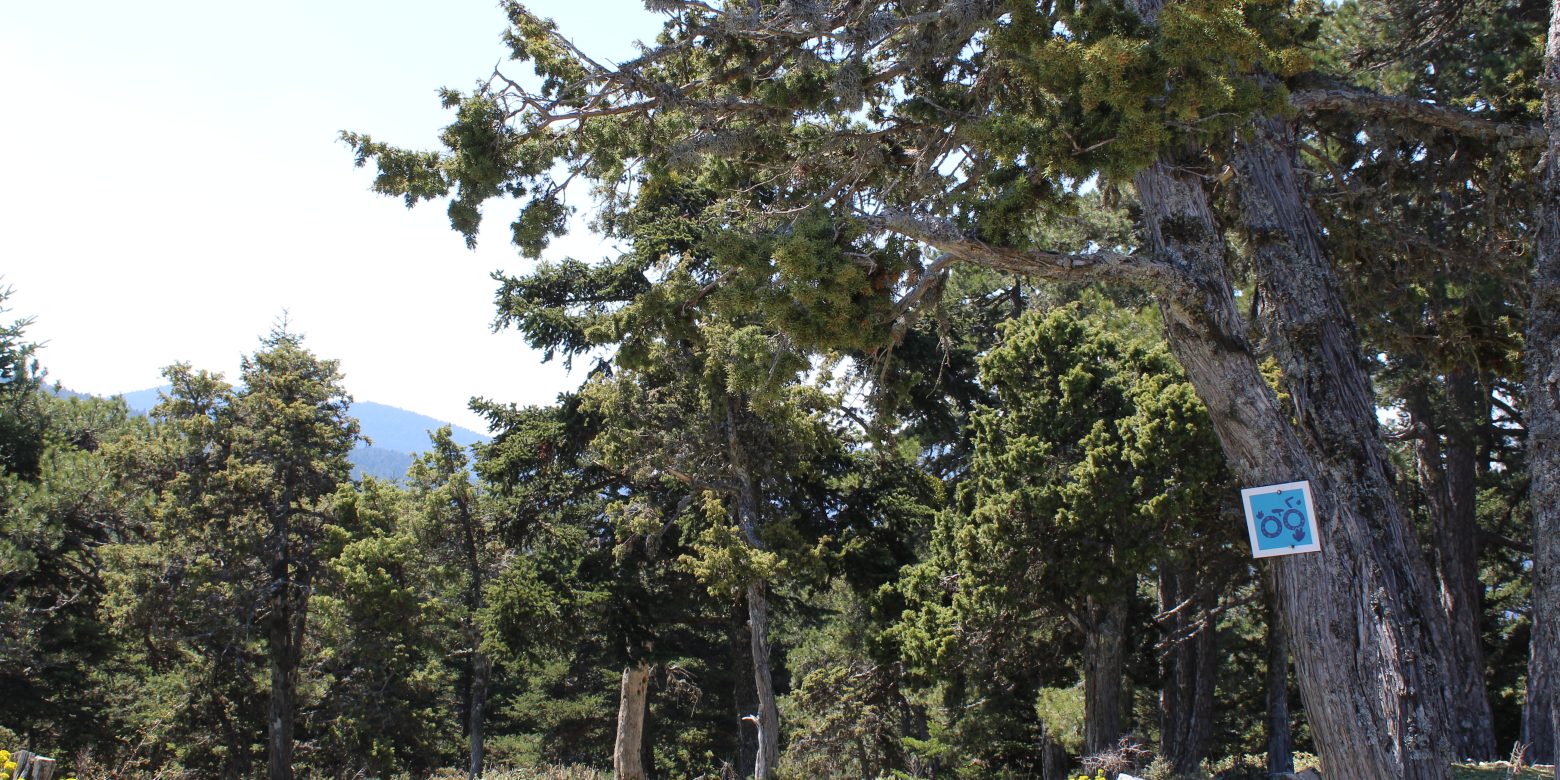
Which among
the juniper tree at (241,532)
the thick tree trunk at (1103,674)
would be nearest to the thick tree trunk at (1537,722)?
the thick tree trunk at (1103,674)

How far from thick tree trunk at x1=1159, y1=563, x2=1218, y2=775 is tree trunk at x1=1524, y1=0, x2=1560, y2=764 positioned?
752cm

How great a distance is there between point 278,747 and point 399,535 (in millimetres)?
6260

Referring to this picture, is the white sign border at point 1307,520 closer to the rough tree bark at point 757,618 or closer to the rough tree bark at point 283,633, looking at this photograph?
the rough tree bark at point 757,618

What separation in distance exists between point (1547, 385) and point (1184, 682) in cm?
1041

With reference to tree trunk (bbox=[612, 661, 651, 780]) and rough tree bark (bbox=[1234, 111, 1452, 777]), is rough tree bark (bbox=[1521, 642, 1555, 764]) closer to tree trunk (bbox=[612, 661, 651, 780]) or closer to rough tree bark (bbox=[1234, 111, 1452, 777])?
rough tree bark (bbox=[1234, 111, 1452, 777])

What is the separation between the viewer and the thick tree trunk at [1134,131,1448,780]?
5879mm

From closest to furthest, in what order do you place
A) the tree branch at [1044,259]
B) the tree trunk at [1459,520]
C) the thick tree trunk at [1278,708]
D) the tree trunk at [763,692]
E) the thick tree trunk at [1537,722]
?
the tree branch at [1044,259]
the thick tree trunk at [1537,722]
the tree trunk at [1459,520]
the tree trunk at [763,692]
the thick tree trunk at [1278,708]

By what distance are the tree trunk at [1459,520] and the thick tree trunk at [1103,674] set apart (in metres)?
5.49

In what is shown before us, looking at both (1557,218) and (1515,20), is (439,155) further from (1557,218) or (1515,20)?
(1515,20)

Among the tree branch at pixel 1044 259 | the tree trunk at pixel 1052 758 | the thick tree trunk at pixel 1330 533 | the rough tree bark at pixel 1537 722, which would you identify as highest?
the tree branch at pixel 1044 259

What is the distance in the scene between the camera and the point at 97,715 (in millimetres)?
22719

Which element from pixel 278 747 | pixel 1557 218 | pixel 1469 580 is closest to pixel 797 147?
pixel 1557 218

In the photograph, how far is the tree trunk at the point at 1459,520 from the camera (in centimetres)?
1458

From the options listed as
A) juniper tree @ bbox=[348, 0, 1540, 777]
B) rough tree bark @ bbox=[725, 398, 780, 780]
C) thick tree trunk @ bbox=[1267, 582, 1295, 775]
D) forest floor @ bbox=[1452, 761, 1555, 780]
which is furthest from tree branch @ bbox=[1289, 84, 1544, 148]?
thick tree trunk @ bbox=[1267, 582, 1295, 775]
